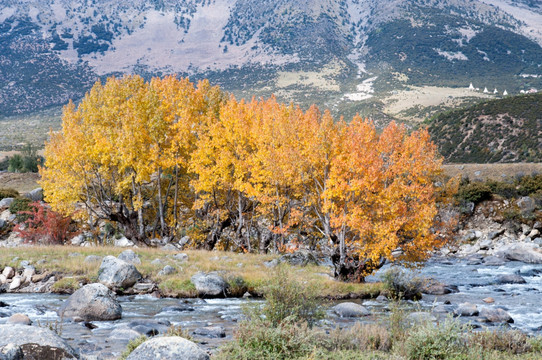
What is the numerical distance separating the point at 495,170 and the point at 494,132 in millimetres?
26669

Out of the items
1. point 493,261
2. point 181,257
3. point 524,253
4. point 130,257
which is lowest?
point 493,261

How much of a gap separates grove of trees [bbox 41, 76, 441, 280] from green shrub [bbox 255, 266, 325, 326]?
759 cm

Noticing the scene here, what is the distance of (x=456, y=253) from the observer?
38.9 meters

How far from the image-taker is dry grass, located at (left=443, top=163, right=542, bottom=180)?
53.1 metres

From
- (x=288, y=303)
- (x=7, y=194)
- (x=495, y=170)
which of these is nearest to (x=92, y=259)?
(x=288, y=303)

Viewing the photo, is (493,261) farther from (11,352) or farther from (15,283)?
(11,352)

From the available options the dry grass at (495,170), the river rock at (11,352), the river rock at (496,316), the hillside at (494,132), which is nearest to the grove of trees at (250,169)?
the river rock at (496,316)

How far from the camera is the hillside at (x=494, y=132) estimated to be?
7181cm

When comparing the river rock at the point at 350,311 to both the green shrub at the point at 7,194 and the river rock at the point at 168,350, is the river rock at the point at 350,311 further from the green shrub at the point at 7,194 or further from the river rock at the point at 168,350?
the green shrub at the point at 7,194

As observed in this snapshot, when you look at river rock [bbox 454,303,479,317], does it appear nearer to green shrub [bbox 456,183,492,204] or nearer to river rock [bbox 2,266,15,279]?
river rock [bbox 2,266,15,279]

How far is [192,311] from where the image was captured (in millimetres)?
17406

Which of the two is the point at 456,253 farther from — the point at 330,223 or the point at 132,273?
the point at 132,273

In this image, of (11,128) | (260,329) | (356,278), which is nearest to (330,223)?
(356,278)

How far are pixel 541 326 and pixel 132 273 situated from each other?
17637 millimetres
